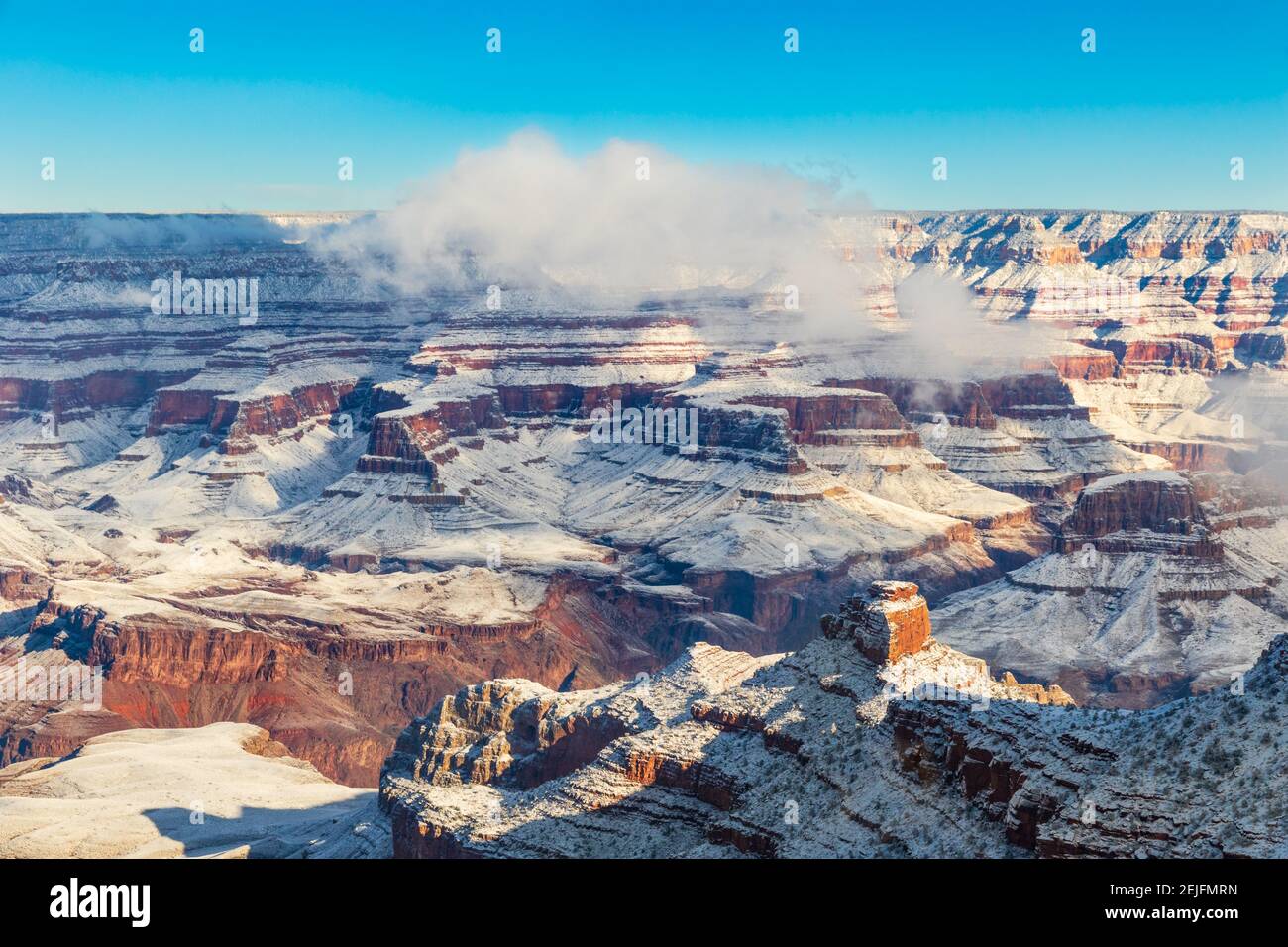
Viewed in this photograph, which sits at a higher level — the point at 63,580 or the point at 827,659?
the point at 827,659
